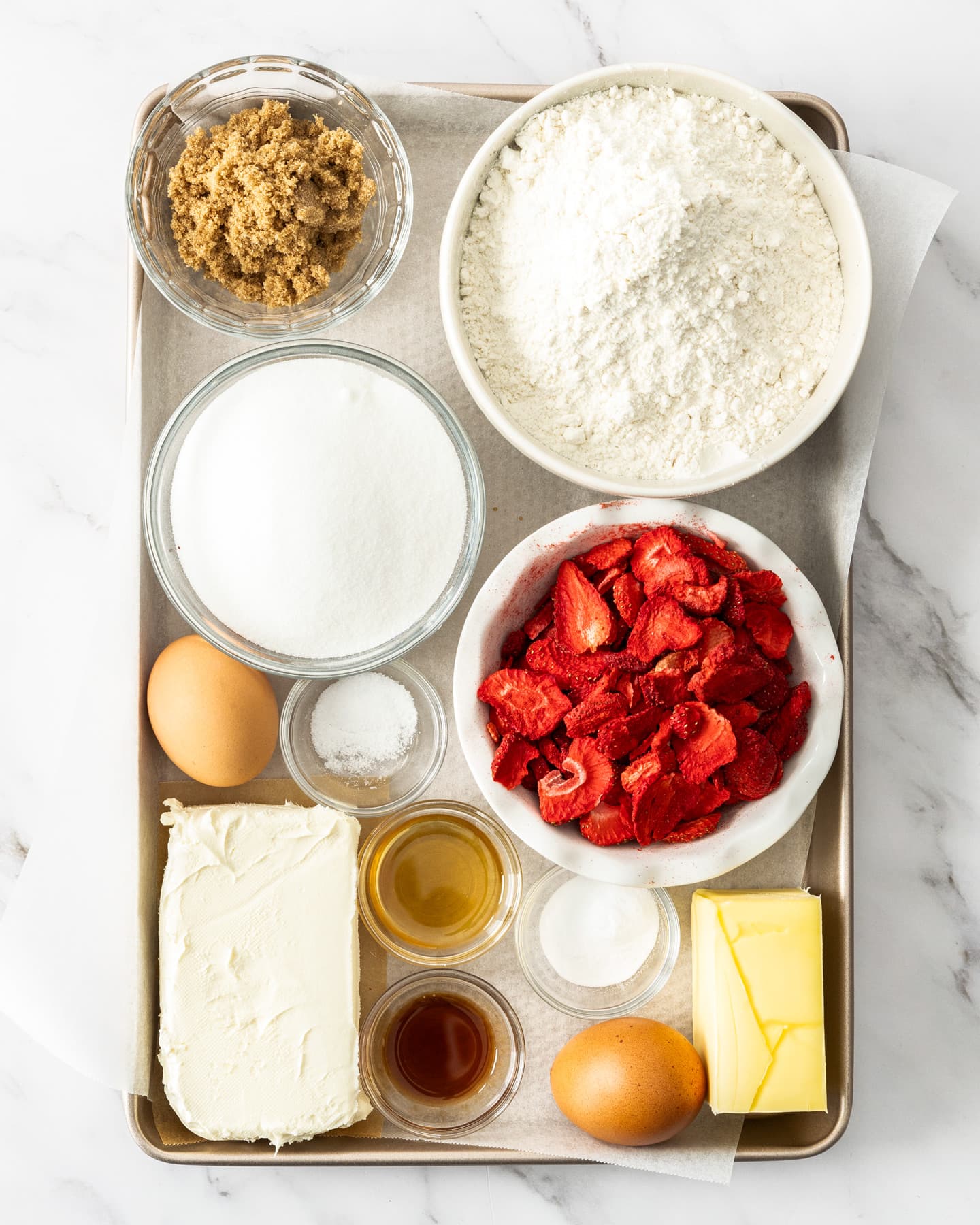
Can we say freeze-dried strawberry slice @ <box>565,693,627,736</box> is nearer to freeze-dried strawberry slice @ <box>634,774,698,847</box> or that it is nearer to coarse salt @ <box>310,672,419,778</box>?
freeze-dried strawberry slice @ <box>634,774,698,847</box>

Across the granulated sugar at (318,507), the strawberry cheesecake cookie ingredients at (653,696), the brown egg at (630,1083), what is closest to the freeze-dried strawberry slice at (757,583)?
the strawberry cheesecake cookie ingredients at (653,696)

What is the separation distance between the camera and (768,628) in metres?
1.12

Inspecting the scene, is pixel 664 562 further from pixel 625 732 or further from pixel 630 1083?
pixel 630 1083

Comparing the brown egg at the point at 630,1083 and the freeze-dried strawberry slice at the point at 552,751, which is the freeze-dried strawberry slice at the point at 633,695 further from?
the brown egg at the point at 630,1083

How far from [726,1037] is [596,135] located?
105 cm

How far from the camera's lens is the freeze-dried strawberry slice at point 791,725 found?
1131 mm

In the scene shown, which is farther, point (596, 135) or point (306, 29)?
point (306, 29)

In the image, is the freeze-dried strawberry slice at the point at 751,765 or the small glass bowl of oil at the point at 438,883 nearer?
the freeze-dried strawberry slice at the point at 751,765

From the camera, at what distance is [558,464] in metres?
1.11

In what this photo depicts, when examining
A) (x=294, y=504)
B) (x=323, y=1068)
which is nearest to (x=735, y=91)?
(x=294, y=504)

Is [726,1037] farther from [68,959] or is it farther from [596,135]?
[596,135]

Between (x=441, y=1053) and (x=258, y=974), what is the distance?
0.26 m

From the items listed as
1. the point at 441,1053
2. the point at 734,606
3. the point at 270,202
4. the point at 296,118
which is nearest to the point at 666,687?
the point at 734,606

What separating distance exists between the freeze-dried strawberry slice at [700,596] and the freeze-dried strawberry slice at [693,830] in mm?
235
